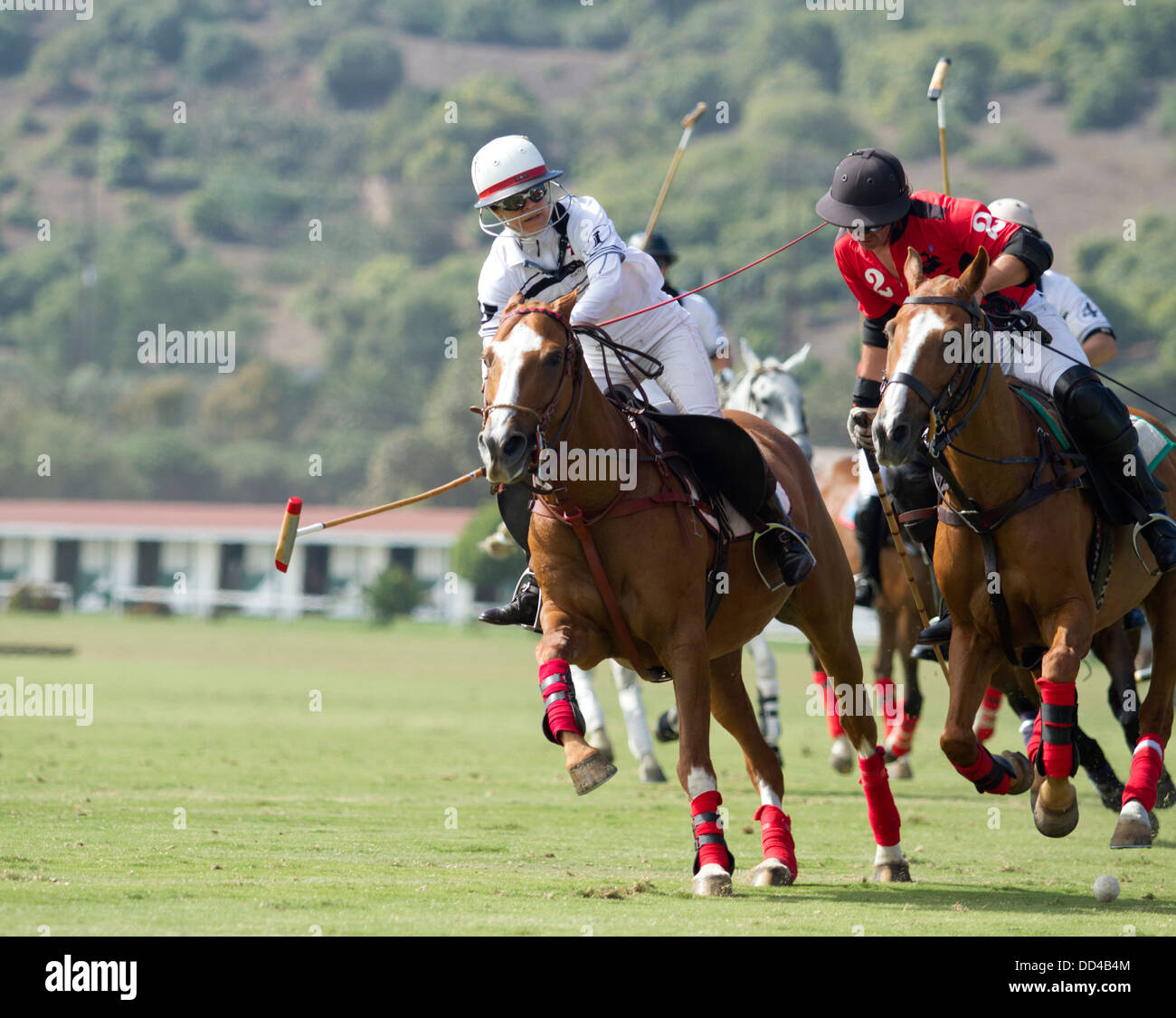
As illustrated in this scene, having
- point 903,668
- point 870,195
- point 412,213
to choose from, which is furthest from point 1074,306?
point 412,213

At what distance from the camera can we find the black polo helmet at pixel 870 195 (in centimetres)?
820

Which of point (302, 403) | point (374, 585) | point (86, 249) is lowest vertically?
point (374, 585)

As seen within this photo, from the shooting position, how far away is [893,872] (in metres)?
8.25

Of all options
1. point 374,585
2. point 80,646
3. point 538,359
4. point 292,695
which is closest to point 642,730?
point 538,359

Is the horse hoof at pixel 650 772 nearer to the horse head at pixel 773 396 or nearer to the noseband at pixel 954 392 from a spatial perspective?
the horse head at pixel 773 396

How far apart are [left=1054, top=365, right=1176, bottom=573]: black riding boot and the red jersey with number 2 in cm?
64

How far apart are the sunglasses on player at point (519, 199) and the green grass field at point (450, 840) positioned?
10.1 ft

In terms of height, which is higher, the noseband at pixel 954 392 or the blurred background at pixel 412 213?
the blurred background at pixel 412 213

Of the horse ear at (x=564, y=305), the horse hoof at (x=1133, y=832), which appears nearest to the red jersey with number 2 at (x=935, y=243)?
the horse ear at (x=564, y=305)

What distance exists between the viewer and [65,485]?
333 feet

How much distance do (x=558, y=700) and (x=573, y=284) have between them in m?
2.28

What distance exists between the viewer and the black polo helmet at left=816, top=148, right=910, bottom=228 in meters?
8.20
